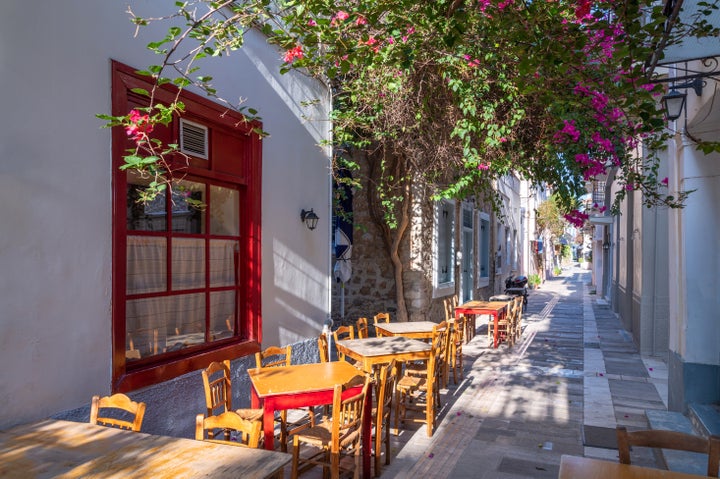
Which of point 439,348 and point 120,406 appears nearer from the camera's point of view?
point 120,406

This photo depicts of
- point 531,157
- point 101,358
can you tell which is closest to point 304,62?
point 101,358

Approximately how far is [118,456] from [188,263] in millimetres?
2412

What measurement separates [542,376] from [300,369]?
430 cm

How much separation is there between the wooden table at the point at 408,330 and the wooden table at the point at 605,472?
421 cm

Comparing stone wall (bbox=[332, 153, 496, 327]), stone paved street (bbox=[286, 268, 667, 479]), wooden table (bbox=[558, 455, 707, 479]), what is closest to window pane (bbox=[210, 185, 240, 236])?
stone paved street (bbox=[286, 268, 667, 479])

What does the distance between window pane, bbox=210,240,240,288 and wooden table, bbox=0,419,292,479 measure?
224cm

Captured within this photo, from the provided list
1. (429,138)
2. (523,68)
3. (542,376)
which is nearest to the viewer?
(523,68)

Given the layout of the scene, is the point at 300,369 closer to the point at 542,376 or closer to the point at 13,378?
the point at 13,378

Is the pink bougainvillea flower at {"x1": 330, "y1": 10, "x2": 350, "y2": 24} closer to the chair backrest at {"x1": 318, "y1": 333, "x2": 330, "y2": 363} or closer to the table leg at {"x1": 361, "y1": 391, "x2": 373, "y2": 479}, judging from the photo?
the table leg at {"x1": 361, "y1": 391, "x2": 373, "y2": 479}

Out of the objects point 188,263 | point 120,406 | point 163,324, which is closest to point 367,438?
point 120,406

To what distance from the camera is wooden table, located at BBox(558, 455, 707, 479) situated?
223 centimetres

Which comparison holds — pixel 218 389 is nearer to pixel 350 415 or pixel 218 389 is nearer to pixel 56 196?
pixel 350 415

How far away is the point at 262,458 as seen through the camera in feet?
7.87

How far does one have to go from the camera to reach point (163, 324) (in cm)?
434
